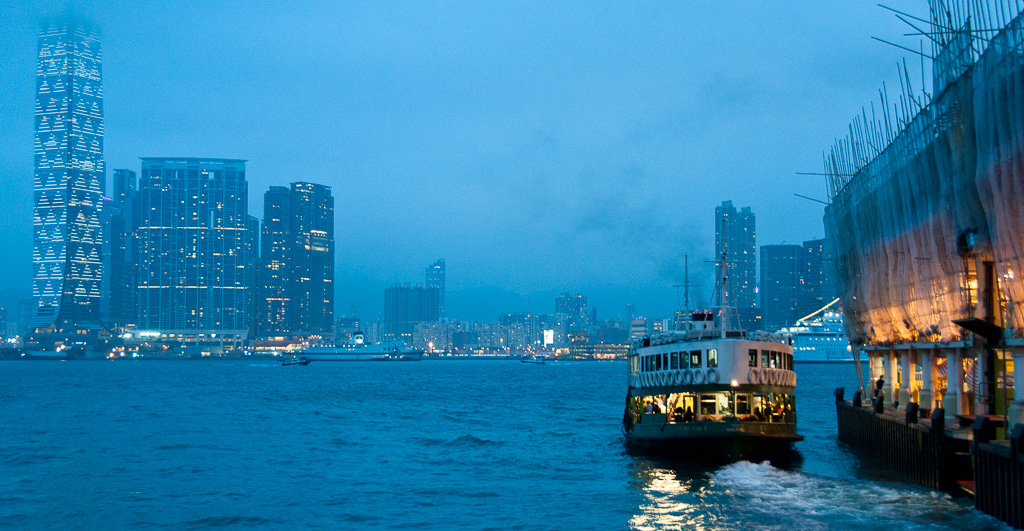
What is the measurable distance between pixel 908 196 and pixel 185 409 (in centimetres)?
6049

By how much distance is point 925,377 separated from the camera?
37.6 m

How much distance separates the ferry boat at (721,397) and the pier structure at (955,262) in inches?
187

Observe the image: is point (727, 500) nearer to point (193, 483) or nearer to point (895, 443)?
point (895, 443)

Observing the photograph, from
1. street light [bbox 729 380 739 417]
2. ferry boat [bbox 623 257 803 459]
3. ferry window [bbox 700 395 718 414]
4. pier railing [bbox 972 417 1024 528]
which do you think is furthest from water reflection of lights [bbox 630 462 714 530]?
pier railing [bbox 972 417 1024 528]

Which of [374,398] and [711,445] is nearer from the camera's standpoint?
[711,445]

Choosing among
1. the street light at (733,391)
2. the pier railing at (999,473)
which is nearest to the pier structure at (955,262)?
the pier railing at (999,473)

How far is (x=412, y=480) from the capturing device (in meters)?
37.8

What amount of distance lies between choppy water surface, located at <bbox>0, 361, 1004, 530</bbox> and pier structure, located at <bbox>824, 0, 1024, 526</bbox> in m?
2.31

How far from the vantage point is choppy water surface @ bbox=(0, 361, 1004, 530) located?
2867cm

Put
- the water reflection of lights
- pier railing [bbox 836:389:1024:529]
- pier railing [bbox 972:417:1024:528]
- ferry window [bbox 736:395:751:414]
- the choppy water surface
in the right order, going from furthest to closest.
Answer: ferry window [bbox 736:395:751:414], the choppy water surface, the water reflection of lights, pier railing [bbox 836:389:1024:529], pier railing [bbox 972:417:1024:528]

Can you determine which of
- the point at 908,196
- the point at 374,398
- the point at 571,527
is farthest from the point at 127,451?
the point at 374,398

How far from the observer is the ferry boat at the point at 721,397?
1399 inches

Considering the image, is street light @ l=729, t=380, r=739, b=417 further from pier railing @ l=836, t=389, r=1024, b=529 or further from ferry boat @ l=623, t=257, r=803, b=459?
pier railing @ l=836, t=389, r=1024, b=529

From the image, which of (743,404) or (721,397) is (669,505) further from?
(721,397)
